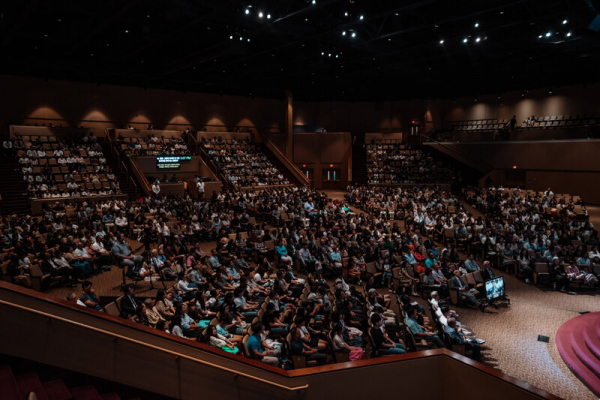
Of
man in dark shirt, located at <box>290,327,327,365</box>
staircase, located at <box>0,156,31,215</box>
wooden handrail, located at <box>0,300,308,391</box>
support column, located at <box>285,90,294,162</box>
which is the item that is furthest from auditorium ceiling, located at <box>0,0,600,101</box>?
wooden handrail, located at <box>0,300,308,391</box>

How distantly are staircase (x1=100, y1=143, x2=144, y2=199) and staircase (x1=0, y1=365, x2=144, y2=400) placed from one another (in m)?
18.3

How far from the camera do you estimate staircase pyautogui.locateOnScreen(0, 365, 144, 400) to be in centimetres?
338

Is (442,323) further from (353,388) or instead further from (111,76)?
(111,76)

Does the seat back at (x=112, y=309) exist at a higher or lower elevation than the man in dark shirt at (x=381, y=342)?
higher

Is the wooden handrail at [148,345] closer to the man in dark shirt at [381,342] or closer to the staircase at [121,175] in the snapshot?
the man in dark shirt at [381,342]

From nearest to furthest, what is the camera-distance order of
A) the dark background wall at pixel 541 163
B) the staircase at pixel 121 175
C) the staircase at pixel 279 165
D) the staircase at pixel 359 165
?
the staircase at pixel 121 175 → the dark background wall at pixel 541 163 → the staircase at pixel 279 165 → the staircase at pixel 359 165

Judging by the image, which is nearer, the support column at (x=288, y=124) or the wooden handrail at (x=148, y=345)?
the wooden handrail at (x=148, y=345)

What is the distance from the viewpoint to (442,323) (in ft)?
24.2

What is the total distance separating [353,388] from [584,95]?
27934 millimetres

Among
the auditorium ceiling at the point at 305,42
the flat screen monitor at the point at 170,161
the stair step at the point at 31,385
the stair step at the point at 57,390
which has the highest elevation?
the auditorium ceiling at the point at 305,42

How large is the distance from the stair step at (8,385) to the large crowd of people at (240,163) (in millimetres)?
20110

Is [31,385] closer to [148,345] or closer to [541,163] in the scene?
[148,345]

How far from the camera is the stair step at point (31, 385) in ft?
11.6

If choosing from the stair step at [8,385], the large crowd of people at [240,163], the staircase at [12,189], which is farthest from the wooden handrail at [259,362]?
the large crowd of people at [240,163]
